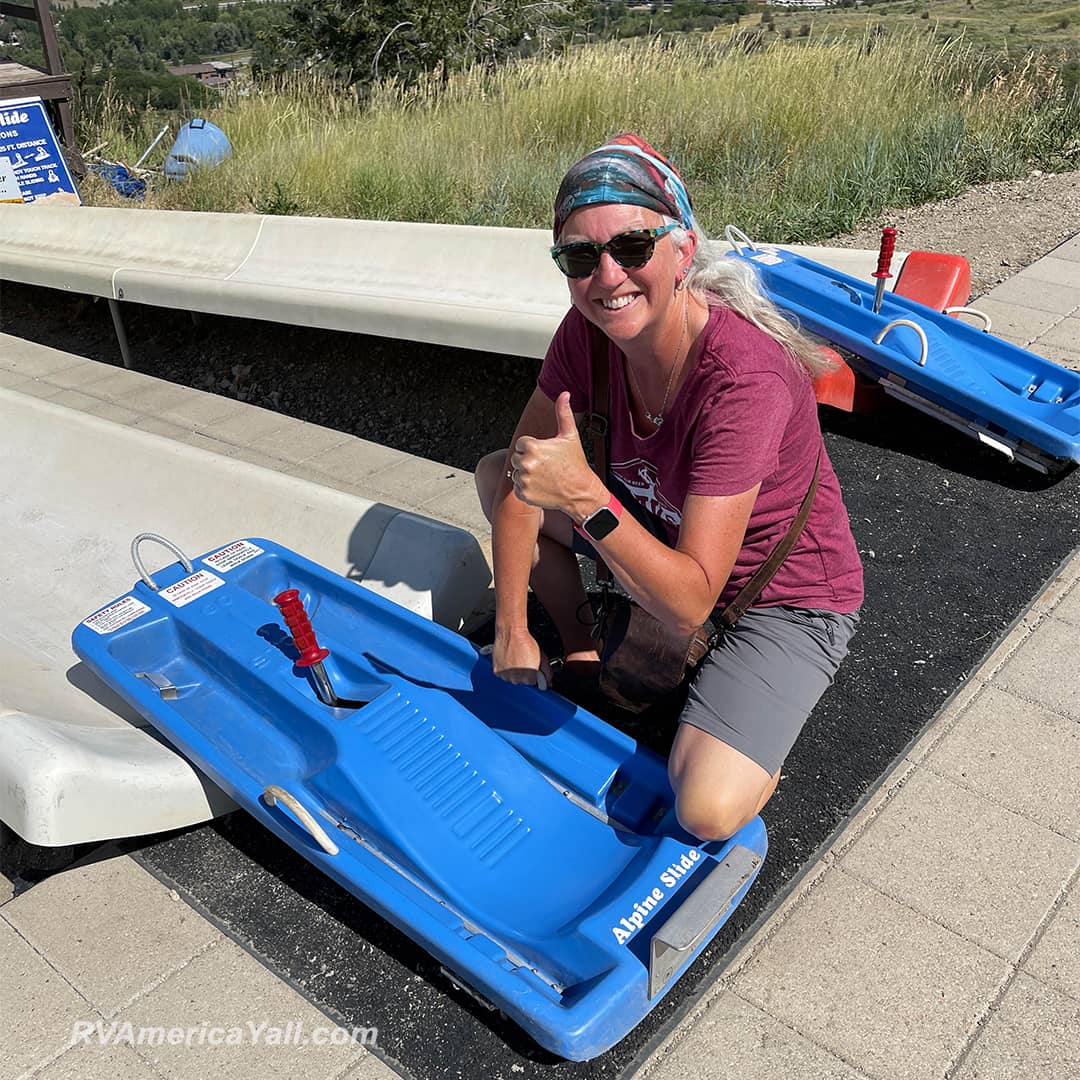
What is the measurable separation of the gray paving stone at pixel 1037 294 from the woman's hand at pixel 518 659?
398 centimetres

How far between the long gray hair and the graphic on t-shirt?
38 centimetres

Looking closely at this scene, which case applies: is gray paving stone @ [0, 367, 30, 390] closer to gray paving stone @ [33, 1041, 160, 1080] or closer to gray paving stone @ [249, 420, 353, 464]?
gray paving stone @ [249, 420, 353, 464]

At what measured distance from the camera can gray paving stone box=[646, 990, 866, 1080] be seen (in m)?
1.88

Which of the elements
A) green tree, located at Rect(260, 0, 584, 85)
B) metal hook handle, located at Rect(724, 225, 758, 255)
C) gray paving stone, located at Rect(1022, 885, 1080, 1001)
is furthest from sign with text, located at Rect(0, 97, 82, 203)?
gray paving stone, located at Rect(1022, 885, 1080, 1001)

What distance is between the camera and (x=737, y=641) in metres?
2.29

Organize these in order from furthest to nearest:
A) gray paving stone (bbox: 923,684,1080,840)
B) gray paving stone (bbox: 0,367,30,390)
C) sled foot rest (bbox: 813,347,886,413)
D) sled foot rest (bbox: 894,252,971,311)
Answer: gray paving stone (bbox: 0,367,30,390) < sled foot rest (bbox: 894,252,971,311) < sled foot rest (bbox: 813,347,886,413) < gray paving stone (bbox: 923,684,1080,840)

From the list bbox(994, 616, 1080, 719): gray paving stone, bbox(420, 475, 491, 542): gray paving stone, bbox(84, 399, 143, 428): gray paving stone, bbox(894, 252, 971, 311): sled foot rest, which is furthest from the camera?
bbox(84, 399, 143, 428): gray paving stone

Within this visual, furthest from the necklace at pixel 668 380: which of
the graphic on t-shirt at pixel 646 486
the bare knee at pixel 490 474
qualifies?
the bare knee at pixel 490 474

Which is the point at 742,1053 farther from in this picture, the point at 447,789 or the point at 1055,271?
the point at 1055,271

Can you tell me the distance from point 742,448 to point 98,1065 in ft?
5.55

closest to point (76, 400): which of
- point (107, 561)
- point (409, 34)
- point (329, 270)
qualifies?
point (329, 270)

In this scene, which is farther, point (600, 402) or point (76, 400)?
point (76, 400)

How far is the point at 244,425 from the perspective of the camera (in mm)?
5020

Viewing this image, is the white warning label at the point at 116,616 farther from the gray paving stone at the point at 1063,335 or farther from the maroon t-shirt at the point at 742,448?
the gray paving stone at the point at 1063,335
